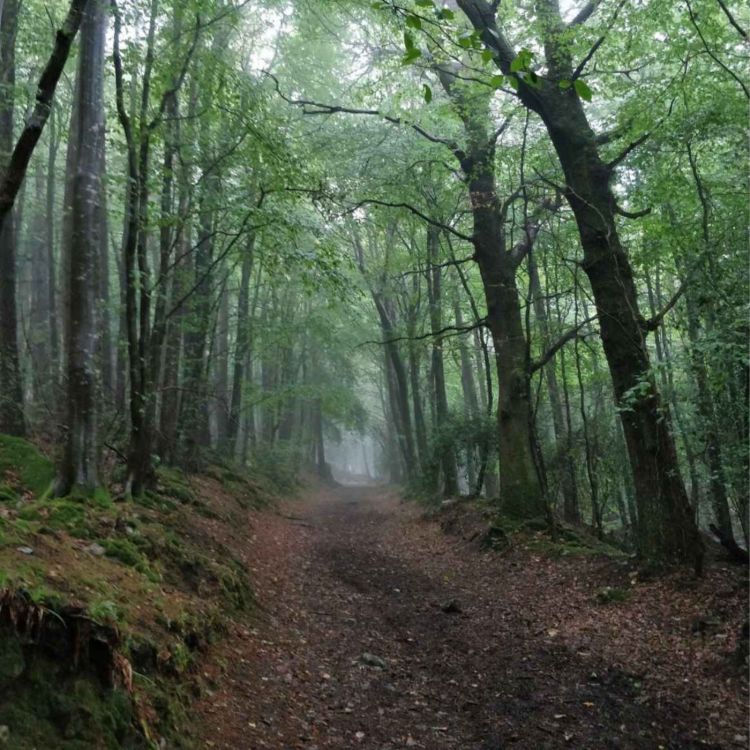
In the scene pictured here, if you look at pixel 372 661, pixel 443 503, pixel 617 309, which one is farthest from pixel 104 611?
pixel 443 503

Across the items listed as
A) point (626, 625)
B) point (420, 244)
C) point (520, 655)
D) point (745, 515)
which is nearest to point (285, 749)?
point (520, 655)

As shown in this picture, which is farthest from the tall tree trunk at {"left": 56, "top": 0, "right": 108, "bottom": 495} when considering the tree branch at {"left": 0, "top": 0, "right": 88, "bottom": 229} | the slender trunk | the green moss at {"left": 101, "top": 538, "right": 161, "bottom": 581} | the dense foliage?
the slender trunk

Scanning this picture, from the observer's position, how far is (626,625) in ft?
20.3

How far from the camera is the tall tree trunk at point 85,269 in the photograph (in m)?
6.62

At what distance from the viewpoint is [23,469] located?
7148mm

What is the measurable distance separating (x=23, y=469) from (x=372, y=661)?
4.86 meters

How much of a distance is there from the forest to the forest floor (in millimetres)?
33

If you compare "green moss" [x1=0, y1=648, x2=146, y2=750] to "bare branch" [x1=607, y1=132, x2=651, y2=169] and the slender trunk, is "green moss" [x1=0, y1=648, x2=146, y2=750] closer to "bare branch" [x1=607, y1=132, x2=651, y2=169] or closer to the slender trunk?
"bare branch" [x1=607, y1=132, x2=651, y2=169]

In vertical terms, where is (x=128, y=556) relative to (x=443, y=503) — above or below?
above

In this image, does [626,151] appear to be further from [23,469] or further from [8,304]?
[8,304]

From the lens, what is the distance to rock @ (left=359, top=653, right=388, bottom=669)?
568 cm

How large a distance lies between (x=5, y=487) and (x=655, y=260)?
1000 cm

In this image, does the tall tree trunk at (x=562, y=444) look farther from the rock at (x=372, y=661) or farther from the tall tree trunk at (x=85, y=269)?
the tall tree trunk at (x=85, y=269)

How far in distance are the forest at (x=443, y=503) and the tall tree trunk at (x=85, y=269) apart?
A: 34 mm
